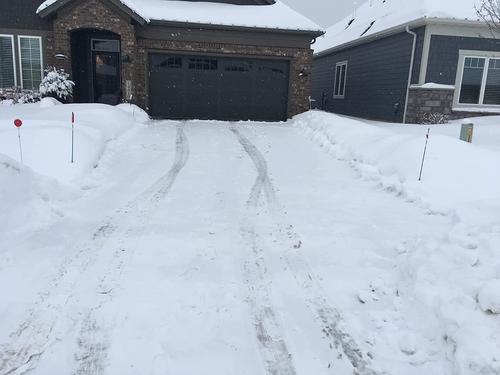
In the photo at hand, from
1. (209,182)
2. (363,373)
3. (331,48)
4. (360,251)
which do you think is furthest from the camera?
(331,48)

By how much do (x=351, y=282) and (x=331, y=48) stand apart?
2112cm

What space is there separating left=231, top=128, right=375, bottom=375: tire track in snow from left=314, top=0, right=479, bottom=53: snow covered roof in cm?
1175

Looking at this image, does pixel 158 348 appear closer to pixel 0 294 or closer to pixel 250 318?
pixel 250 318

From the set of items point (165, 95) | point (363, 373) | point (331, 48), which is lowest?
point (363, 373)

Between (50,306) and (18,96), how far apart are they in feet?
48.6

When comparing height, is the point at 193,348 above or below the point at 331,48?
below

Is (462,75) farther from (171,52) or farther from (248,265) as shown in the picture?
(248,265)

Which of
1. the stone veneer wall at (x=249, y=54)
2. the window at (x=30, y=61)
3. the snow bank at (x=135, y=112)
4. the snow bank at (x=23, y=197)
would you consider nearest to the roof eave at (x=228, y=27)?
the stone veneer wall at (x=249, y=54)

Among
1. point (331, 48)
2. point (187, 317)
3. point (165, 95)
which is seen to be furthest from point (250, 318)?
point (331, 48)

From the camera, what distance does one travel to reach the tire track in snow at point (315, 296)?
10.8 ft

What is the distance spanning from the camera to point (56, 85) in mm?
15523

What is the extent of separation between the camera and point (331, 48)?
23.6 metres

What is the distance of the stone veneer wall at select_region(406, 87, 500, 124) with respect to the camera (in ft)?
52.6

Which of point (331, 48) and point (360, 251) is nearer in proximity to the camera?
point (360, 251)
